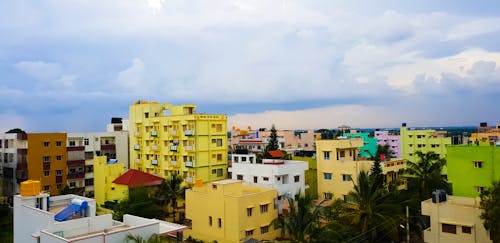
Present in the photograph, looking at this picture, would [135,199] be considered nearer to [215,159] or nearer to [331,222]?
[215,159]

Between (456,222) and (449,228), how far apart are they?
630mm

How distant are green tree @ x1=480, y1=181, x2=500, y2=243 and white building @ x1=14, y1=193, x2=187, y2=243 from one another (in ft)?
44.2

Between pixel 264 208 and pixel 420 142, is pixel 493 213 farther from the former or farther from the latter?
pixel 420 142

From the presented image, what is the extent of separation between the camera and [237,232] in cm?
2458

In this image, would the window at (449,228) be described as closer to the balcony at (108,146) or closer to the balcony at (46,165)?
the balcony at (46,165)

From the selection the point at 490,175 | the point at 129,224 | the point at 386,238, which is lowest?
the point at 386,238

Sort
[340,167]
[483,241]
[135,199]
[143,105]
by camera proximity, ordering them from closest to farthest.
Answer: [483,241] → [135,199] → [340,167] → [143,105]

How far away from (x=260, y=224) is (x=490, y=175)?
1339 centimetres

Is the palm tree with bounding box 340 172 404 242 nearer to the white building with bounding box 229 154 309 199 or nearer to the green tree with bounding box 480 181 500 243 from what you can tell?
the green tree with bounding box 480 181 500 243

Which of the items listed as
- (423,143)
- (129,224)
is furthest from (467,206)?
(423,143)

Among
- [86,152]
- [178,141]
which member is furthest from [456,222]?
[86,152]

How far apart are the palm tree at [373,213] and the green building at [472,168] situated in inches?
145

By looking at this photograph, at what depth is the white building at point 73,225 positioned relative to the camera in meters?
16.5

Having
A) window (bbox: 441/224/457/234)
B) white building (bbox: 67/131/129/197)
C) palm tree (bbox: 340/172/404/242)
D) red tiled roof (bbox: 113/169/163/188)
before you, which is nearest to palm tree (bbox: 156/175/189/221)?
red tiled roof (bbox: 113/169/163/188)
